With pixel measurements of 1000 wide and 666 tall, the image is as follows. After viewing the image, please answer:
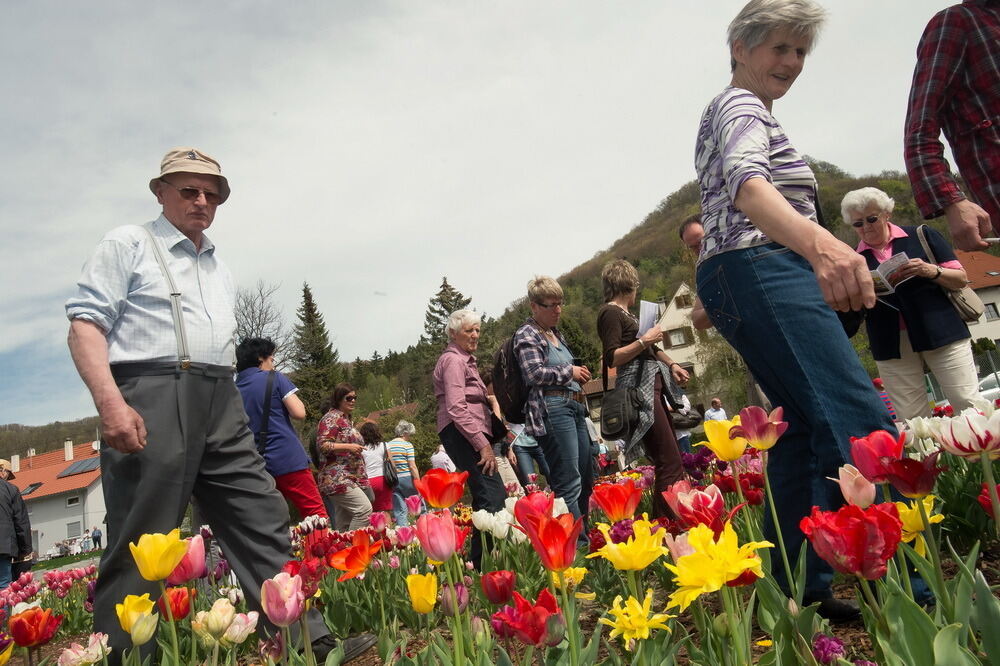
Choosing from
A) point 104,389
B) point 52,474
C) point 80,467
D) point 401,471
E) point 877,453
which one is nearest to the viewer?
point 877,453

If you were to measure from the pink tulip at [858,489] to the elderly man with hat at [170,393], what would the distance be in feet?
6.52

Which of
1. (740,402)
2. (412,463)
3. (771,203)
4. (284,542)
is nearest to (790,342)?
(771,203)

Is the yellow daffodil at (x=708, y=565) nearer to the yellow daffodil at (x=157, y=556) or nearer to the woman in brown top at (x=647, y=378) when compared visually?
the yellow daffodil at (x=157, y=556)

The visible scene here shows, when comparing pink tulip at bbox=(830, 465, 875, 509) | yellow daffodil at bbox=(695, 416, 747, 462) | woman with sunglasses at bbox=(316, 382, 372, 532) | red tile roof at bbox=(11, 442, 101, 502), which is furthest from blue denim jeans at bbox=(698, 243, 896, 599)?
red tile roof at bbox=(11, 442, 101, 502)

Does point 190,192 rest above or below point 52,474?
above

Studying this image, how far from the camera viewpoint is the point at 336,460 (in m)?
6.14

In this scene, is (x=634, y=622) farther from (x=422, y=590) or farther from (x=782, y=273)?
(x=782, y=273)

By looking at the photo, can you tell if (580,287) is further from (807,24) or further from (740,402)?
(807,24)

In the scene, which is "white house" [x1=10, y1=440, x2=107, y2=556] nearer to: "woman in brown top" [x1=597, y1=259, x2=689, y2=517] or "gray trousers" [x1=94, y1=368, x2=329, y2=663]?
"woman in brown top" [x1=597, y1=259, x2=689, y2=517]

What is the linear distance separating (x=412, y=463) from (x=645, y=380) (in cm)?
498

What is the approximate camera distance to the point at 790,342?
1966mm

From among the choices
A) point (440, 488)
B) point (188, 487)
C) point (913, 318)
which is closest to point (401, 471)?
point (188, 487)

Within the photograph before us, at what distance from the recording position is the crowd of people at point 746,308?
6.41ft

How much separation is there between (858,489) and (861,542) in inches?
12.4
